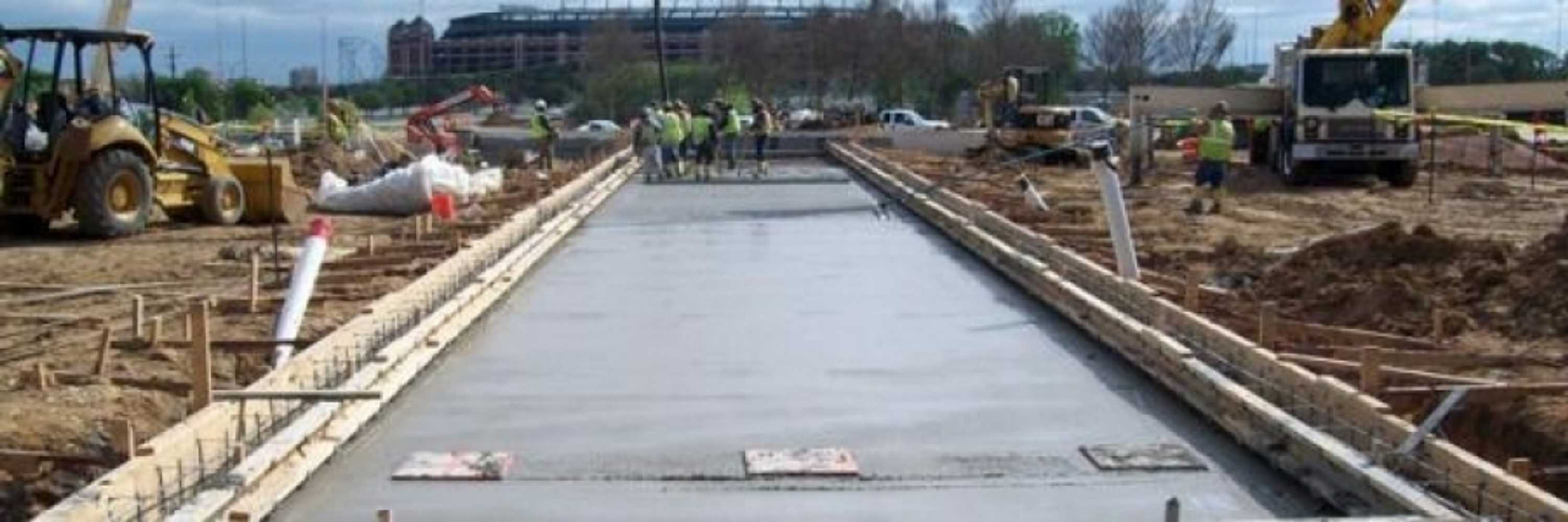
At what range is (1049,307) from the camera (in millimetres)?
11234

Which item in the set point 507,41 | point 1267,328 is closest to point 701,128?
point 1267,328

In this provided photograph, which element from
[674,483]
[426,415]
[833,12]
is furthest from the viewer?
[833,12]

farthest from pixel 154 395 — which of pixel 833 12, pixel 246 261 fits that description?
pixel 833 12

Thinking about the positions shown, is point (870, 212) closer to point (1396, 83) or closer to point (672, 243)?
point (672, 243)

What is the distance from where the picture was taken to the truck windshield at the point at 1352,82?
25.8m

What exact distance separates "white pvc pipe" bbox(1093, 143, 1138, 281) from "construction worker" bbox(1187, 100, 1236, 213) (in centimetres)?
1129

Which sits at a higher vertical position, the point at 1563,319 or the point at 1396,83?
the point at 1396,83

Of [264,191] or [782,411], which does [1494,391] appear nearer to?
[782,411]

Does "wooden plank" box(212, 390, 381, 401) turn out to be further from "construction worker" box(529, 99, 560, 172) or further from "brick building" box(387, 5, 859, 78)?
"brick building" box(387, 5, 859, 78)

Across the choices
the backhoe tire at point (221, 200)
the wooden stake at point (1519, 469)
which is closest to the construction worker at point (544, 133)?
the backhoe tire at point (221, 200)

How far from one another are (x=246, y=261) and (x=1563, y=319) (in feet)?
34.7

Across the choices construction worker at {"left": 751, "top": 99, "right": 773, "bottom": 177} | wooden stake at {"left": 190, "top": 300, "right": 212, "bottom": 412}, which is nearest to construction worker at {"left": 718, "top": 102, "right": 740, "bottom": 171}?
construction worker at {"left": 751, "top": 99, "right": 773, "bottom": 177}

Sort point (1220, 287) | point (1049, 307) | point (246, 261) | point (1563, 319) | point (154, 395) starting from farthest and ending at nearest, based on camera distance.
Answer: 1. point (246, 261)
2. point (1220, 287)
3. point (1049, 307)
4. point (1563, 319)
5. point (154, 395)

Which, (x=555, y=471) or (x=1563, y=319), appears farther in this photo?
(x=1563, y=319)
